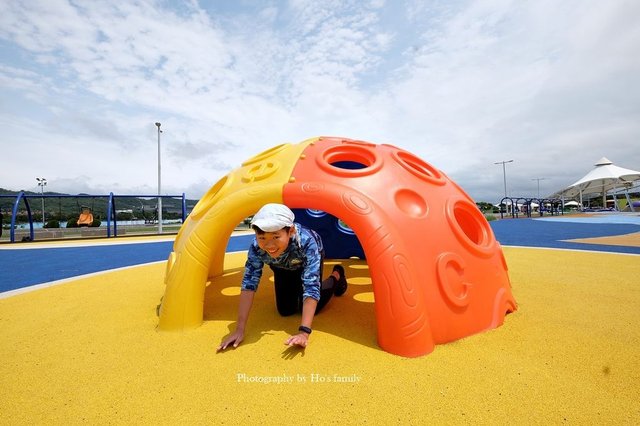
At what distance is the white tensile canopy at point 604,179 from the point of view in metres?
49.4

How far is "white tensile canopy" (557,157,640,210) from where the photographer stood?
49.4 m

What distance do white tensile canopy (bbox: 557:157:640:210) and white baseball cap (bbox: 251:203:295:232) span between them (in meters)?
67.0

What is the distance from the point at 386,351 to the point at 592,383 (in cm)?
156

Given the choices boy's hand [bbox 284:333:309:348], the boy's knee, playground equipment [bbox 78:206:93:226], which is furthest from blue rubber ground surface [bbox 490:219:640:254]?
playground equipment [bbox 78:206:93:226]

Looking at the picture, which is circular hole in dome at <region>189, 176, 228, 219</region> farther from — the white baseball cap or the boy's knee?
the white baseball cap

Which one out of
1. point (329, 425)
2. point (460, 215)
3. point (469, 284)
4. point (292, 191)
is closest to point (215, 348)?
point (329, 425)

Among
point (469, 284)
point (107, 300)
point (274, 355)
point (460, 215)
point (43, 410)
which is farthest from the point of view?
point (107, 300)

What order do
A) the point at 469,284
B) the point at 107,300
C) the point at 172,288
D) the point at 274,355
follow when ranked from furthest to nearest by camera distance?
1. the point at 107,300
2. the point at 172,288
3. the point at 469,284
4. the point at 274,355

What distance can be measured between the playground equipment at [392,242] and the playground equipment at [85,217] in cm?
1974

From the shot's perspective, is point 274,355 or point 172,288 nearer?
point 274,355

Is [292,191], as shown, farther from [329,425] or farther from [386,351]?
Answer: [329,425]

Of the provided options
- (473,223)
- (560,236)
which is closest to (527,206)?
(560,236)

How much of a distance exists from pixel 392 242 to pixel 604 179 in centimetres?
6789

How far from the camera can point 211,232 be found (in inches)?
141
